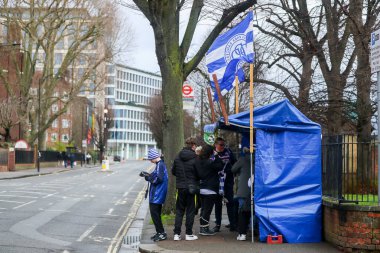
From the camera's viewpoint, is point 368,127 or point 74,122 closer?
point 368,127

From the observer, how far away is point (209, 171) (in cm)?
1127

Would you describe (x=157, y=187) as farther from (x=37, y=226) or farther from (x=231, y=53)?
(x=37, y=226)

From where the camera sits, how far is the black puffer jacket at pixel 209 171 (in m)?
11.2

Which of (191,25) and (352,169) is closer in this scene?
(352,169)

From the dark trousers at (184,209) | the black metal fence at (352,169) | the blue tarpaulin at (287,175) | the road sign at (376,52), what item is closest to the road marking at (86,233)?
the dark trousers at (184,209)

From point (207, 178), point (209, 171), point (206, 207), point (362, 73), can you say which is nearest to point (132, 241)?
point (206, 207)

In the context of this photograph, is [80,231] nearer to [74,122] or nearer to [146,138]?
[74,122]

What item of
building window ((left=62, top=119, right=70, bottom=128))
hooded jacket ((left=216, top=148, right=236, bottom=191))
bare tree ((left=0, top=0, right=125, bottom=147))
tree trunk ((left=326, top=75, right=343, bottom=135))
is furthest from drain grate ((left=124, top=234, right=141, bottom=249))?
building window ((left=62, top=119, right=70, bottom=128))

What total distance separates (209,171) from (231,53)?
119 inches

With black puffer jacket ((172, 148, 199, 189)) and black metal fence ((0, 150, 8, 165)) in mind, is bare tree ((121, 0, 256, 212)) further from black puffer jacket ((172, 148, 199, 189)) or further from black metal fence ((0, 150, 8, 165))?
black metal fence ((0, 150, 8, 165))

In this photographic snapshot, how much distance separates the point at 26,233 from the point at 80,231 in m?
1.27

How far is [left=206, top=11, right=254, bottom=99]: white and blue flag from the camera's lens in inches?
487

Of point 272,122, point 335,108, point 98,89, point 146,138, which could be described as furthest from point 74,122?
point 272,122

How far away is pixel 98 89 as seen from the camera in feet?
189
